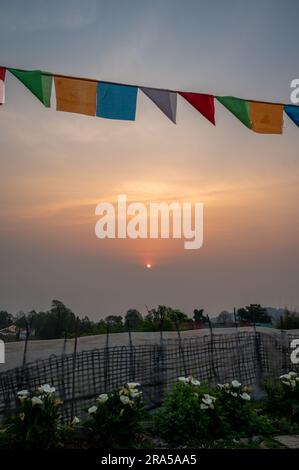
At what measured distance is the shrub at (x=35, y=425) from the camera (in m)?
4.56

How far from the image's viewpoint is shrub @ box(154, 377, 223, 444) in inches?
205

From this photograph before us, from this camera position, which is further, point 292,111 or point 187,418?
point 292,111

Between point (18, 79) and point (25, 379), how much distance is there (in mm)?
3757

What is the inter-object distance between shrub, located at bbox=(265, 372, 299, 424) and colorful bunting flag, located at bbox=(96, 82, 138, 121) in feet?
13.8

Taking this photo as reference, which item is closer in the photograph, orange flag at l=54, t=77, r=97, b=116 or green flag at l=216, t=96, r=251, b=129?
orange flag at l=54, t=77, r=97, b=116

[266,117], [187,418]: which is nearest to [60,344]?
[187,418]

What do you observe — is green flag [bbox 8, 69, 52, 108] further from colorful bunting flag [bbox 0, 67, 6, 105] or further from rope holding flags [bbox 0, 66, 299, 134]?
colorful bunting flag [bbox 0, 67, 6, 105]

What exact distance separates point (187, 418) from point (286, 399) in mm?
1798

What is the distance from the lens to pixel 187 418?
526 centimetres

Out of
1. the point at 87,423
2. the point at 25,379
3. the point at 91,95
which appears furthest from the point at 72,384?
the point at 91,95

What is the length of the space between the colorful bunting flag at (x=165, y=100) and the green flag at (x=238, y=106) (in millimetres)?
655

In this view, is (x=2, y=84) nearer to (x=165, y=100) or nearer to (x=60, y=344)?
(x=165, y=100)

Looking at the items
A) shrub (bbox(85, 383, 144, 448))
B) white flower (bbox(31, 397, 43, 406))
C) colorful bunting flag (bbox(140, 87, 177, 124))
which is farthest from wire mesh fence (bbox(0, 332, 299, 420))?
colorful bunting flag (bbox(140, 87, 177, 124))
